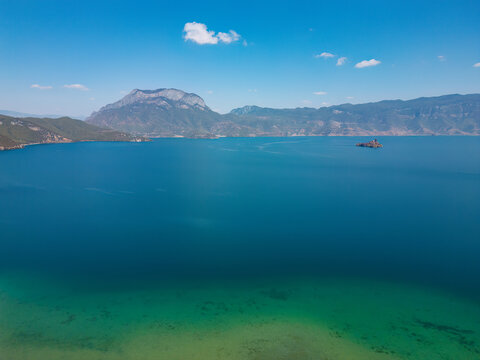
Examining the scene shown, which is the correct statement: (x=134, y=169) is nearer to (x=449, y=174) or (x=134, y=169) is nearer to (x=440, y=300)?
(x=440, y=300)

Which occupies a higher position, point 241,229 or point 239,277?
point 241,229

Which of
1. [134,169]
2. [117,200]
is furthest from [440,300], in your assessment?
[134,169]

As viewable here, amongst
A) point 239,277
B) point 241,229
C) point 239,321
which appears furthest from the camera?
point 241,229

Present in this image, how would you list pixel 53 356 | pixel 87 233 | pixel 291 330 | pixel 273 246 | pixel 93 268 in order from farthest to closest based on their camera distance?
pixel 87 233
pixel 273 246
pixel 93 268
pixel 291 330
pixel 53 356

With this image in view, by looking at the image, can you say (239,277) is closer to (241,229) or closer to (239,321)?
(239,321)

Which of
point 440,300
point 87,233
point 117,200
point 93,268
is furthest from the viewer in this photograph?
point 117,200

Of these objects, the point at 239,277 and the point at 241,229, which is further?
the point at 241,229

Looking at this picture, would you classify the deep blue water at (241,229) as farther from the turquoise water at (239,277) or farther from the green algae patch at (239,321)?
the green algae patch at (239,321)

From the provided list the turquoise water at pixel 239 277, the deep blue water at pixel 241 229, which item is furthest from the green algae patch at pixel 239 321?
the deep blue water at pixel 241 229


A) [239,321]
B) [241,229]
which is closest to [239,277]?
[239,321]
